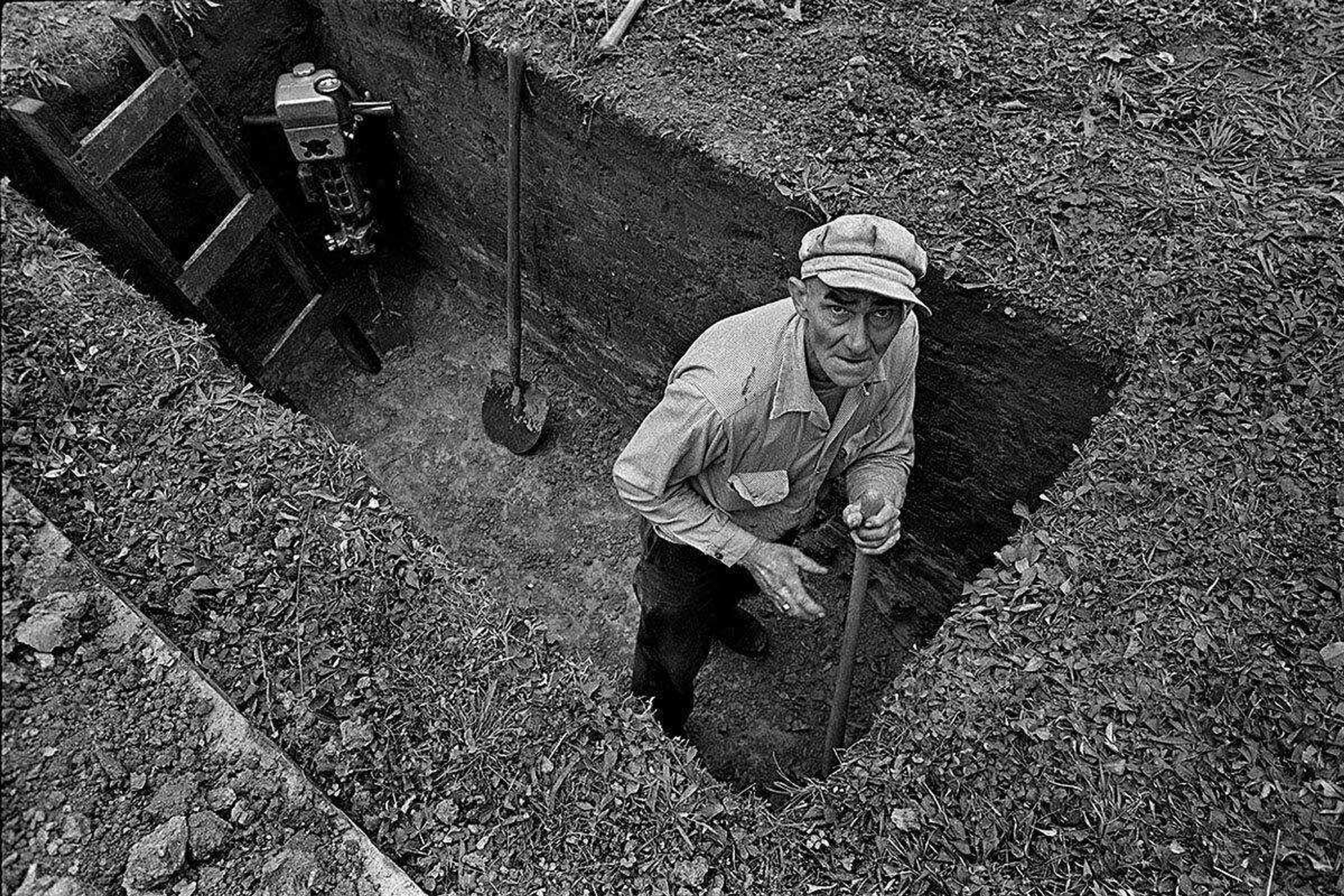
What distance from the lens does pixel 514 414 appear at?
5.37 meters

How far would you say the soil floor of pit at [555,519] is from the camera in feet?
14.7

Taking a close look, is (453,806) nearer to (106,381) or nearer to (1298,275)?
(106,381)

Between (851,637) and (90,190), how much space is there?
12.9 feet

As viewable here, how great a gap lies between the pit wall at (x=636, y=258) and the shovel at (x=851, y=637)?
0.95m

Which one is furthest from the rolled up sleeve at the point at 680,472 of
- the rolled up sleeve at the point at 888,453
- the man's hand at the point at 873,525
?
the rolled up sleeve at the point at 888,453

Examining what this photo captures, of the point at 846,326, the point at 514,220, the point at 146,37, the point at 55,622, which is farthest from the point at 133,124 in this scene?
the point at 846,326

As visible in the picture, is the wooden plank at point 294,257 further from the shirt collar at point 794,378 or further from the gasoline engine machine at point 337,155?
the shirt collar at point 794,378

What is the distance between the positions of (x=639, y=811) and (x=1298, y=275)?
301cm

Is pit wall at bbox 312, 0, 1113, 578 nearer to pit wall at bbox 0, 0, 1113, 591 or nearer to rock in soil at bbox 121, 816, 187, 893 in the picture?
pit wall at bbox 0, 0, 1113, 591

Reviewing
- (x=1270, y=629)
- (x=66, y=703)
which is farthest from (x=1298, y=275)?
(x=66, y=703)

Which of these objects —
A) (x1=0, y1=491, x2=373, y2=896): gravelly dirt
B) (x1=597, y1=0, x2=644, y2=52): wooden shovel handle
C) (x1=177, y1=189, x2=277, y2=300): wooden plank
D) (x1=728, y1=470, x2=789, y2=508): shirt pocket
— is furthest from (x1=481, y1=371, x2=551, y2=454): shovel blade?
(x1=0, y1=491, x2=373, y2=896): gravelly dirt

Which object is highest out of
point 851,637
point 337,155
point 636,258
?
point 337,155

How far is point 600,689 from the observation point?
2.90 meters

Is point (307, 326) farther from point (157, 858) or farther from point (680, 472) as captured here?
point (157, 858)
